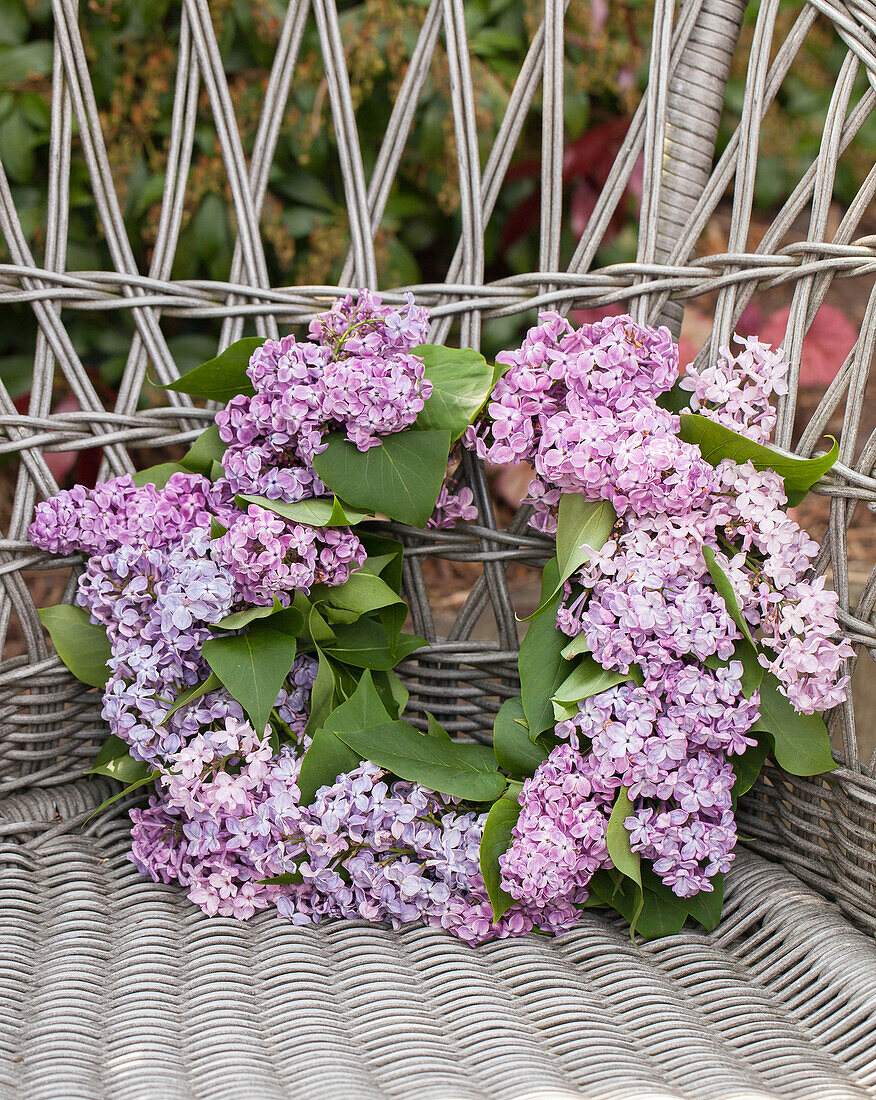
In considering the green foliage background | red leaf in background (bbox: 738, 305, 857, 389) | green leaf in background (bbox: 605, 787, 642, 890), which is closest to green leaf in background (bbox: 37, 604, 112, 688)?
green leaf in background (bbox: 605, 787, 642, 890)

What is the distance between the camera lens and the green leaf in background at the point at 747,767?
0.79 meters

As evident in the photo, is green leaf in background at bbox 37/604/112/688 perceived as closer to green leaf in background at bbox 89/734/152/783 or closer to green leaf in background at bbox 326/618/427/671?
green leaf in background at bbox 89/734/152/783

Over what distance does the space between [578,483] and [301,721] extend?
31 centimetres

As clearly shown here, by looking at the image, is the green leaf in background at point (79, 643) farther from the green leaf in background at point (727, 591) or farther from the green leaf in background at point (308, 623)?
the green leaf in background at point (727, 591)

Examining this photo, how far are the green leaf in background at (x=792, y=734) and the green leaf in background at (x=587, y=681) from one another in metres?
0.12

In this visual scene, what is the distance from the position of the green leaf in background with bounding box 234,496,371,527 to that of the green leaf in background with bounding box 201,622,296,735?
99 mm

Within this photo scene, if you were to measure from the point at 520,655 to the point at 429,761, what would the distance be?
11 centimetres

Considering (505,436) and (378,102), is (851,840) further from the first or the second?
(378,102)

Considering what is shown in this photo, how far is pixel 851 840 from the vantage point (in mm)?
796

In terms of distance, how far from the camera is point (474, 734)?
3.19ft

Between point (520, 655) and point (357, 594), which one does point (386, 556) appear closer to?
point (357, 594)

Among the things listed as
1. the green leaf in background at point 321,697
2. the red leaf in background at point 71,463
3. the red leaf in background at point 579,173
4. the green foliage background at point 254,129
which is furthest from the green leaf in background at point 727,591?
the red leaf in background at point 579,173

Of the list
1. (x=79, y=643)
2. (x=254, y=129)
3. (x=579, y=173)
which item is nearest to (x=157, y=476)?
(x=79, y=643)

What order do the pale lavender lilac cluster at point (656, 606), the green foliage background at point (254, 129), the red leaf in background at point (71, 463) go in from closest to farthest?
the pale lavender lilac cluster at point (656, 606) < the red leaf in background at point (71, 463) < the green foliage background at point (254, 129)
